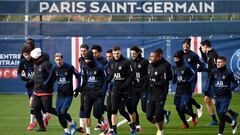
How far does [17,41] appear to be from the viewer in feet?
106

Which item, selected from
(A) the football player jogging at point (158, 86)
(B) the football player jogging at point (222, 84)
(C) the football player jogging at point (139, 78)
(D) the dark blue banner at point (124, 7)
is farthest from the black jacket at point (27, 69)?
(D) the dark blue banner at point (124, 7)

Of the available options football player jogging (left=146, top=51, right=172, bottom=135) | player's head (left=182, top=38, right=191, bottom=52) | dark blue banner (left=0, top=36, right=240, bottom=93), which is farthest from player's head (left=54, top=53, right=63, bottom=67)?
dark blue banner (left=0, top=36, right=240, bottom=93)

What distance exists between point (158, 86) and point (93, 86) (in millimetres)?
1568

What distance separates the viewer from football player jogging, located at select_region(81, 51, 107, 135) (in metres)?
18.8

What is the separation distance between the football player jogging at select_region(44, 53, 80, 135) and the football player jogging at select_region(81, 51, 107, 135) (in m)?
0.45

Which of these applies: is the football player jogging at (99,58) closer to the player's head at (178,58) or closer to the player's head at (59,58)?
the player's head at (59,58)

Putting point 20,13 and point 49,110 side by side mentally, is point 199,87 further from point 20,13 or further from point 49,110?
point 49,110

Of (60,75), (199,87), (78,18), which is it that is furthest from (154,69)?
(78,18)

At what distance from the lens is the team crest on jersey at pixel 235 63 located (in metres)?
31.5

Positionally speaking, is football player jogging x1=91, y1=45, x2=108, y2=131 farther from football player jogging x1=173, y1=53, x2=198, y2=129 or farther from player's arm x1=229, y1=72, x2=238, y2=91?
player's arm x1=229, y1=72, x2=238, y2=91

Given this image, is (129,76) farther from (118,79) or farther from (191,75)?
(191,75)

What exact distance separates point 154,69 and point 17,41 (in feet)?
48.7

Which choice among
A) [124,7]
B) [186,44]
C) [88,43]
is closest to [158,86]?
[186,44]

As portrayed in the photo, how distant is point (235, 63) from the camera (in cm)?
3172
